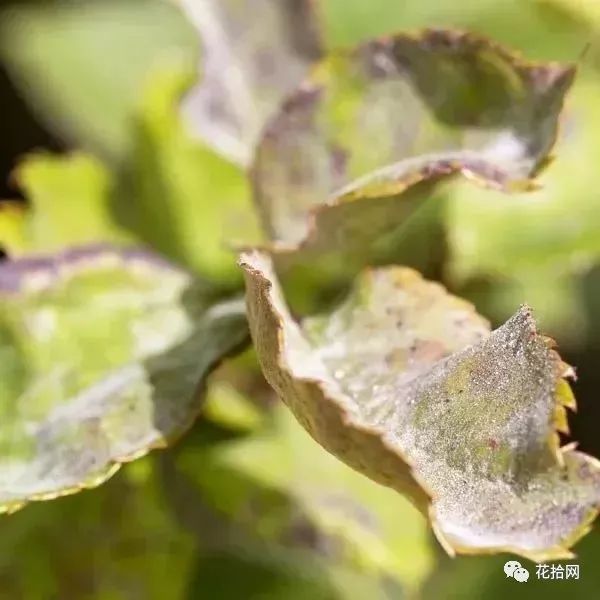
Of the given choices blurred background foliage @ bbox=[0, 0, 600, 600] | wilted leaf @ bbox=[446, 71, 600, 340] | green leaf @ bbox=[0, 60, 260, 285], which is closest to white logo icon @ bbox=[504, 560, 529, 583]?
blurred background foliage @ bbox=[0, 0, 600, 600]

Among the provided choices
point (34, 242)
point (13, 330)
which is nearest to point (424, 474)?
point (13, 330)

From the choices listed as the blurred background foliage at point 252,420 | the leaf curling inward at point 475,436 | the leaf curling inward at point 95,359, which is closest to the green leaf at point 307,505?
the blurred background foliage at point 252,420

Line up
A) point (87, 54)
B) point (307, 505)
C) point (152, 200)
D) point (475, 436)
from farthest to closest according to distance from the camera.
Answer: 1. point (87, 54)
2. point (152, 200)
3. point (307, 505)
4. point (475, 436)

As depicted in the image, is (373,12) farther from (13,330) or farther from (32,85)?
(13,330)

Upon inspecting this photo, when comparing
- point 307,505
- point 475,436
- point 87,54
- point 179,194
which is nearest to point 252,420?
point 307,505

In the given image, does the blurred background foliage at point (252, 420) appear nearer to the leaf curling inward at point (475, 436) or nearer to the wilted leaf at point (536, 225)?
the wilted leaf at point (536, 225)

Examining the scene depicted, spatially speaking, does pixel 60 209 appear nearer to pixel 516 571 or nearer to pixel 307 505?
pixel 307 505
